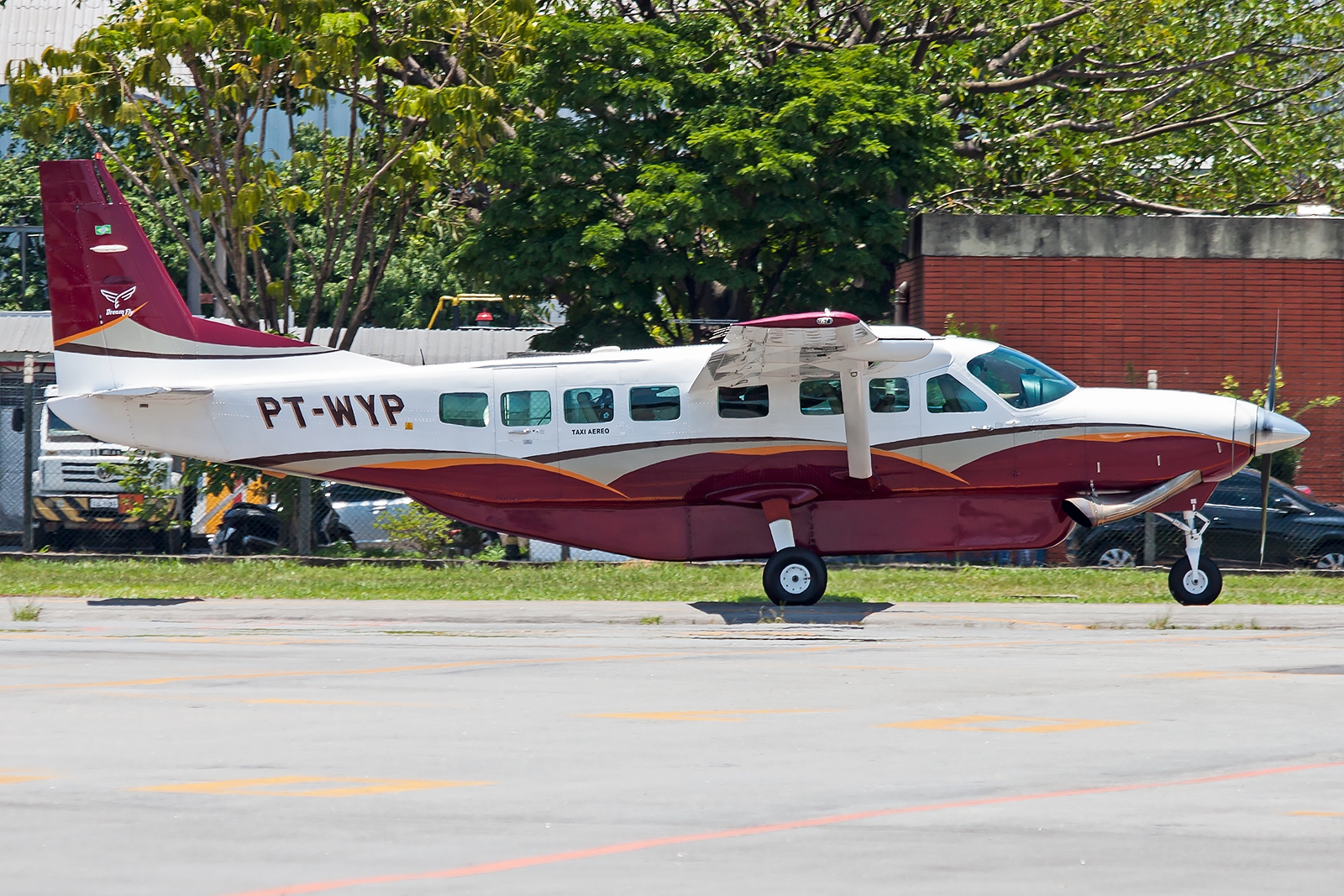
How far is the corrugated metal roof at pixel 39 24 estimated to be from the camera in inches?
1909

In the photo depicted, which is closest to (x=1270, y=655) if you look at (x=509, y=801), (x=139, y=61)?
(x=509, y=801)

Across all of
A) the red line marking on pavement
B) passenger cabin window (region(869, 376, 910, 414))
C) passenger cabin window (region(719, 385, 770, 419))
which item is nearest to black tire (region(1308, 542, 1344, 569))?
passenger cabin window (region(869, 376, 910, 414))

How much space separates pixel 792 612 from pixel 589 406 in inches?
122

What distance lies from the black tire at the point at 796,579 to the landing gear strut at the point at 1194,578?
3.76 meters

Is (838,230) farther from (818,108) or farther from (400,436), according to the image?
(400,436)

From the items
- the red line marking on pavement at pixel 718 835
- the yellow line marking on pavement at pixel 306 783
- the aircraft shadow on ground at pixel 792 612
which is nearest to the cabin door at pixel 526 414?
the aircraft shadow on ground at pixel 792 612

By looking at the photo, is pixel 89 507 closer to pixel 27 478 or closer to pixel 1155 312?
pixel 27 478

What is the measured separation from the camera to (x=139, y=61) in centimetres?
2053

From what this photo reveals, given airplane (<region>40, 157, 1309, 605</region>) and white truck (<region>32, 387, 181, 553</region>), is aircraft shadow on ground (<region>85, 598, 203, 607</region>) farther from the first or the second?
white truck (<region>32, 387, 181, 553</region>)

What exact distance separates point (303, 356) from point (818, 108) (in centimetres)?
889

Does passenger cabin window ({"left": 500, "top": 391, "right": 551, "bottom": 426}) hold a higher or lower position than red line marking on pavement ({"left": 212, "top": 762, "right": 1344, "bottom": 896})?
higher

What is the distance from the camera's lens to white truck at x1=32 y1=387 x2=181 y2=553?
21328 mm

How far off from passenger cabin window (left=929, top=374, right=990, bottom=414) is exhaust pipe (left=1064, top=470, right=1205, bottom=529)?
1.46 meters

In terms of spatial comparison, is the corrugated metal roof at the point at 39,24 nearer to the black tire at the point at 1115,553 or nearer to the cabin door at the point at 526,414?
the cabin door at the point at 526,414
